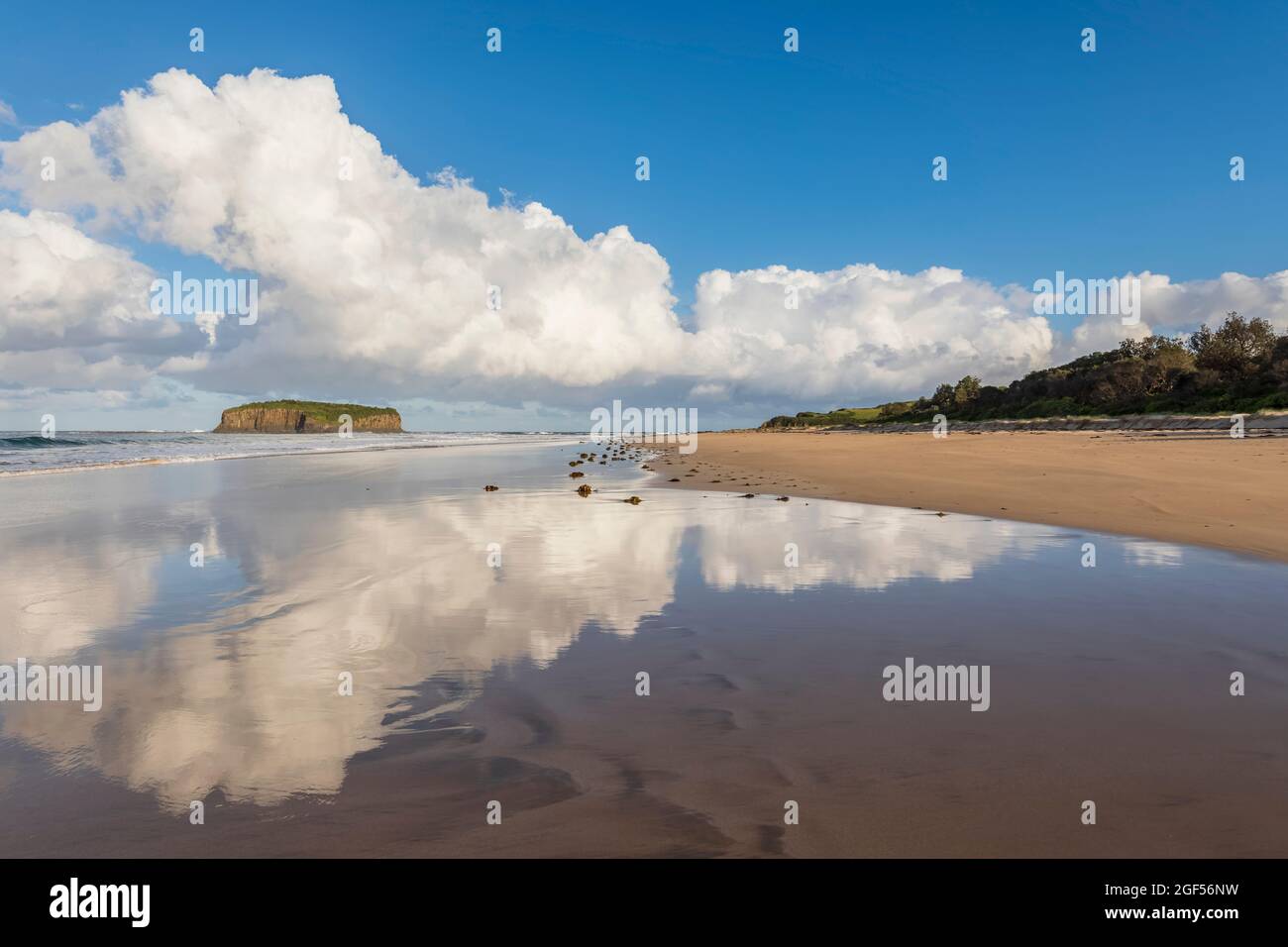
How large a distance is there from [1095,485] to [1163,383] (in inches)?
2568

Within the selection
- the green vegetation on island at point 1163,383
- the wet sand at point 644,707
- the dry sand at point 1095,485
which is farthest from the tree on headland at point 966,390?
the wet sand at point 644,707

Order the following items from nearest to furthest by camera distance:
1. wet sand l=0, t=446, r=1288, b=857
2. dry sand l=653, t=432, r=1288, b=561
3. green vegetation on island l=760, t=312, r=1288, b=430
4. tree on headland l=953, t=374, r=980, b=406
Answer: wet sand l=0, t=446, r=1288, b=857 → dry sand l=653, t=432, r=1288, b=561 → green vegetation on island l=760, t=312, r=1288, b=430 → tree on headland l=953, t=374, r=980, b=406

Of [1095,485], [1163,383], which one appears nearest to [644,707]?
[1095,485]

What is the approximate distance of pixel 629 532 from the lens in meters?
13.3

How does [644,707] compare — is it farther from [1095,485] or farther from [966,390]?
[966,390]

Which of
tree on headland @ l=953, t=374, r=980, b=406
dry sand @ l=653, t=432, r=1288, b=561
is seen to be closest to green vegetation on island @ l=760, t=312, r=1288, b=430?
tree on headland @ l=953, t=374, r=980, b=406

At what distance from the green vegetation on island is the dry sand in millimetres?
26363

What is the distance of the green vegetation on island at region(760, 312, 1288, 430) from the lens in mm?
55500

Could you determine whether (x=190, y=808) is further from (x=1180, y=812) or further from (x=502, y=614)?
(x=1180, y=812)

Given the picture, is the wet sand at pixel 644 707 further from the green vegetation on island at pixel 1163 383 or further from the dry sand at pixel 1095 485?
the green vegetation on island at pixel 1163 383

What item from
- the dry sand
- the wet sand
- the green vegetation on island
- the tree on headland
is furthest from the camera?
the tree on headland

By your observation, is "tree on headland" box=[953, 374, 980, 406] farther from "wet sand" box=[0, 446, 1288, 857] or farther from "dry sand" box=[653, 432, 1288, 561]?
"wet sand" box=[0, 446, 1288, 857]

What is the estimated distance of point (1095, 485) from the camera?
1948 centimetres

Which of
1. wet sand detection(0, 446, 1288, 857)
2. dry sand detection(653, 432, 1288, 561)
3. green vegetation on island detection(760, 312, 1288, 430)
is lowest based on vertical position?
wet sand detection(0, 446, 1288, 857)
